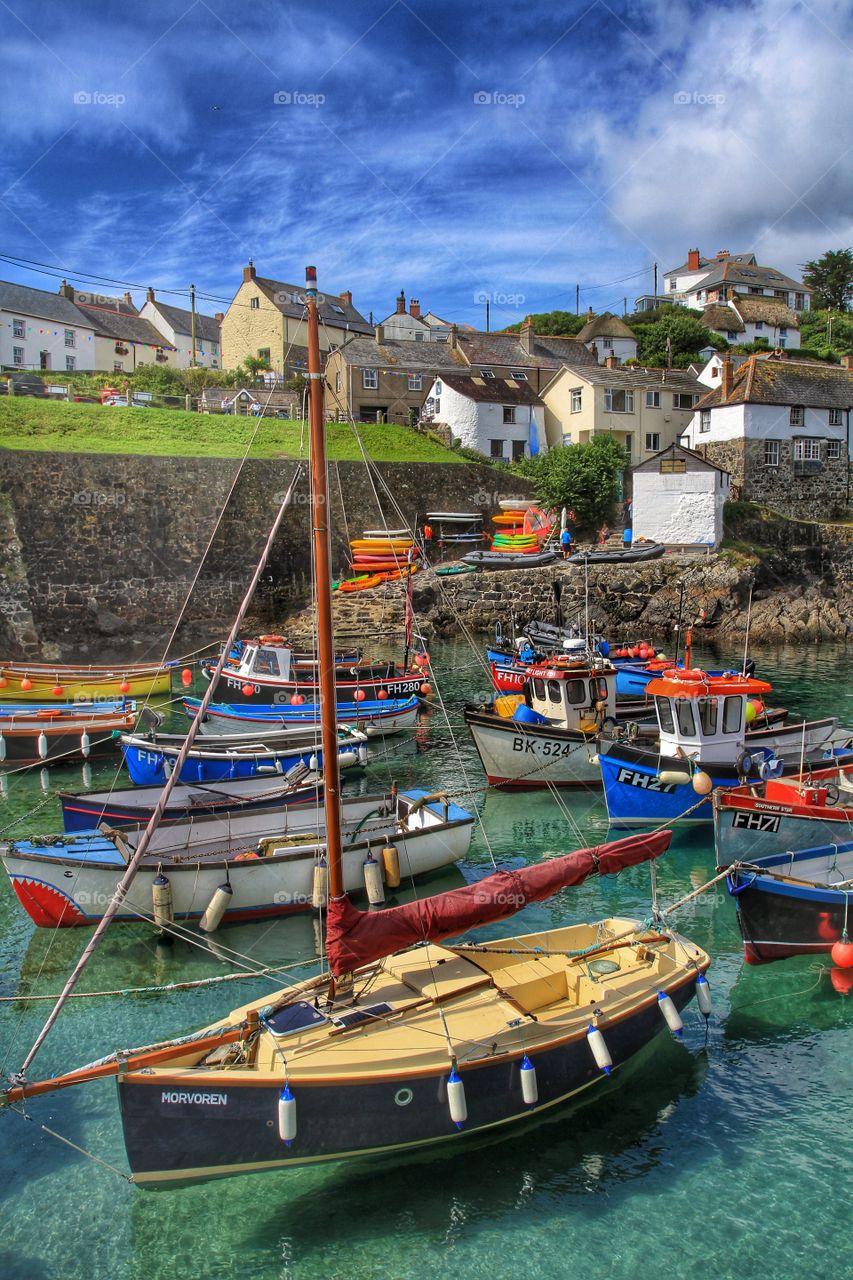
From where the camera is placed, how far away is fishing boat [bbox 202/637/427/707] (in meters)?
24.0

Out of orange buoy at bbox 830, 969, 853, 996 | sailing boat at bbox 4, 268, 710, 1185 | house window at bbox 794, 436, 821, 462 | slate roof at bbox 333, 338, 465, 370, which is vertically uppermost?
slate roof at bbox 333, 338, 465, 370

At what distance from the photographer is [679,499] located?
42.6 m

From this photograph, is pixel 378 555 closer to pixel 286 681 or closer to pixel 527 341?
pixel 286 681

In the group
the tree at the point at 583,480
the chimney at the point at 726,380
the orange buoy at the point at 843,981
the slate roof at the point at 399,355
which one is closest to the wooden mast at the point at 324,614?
the orange buoy at the point at 843,981

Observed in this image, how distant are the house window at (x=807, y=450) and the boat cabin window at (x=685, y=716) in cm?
3476

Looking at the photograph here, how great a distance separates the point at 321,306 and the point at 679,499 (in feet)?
99.3

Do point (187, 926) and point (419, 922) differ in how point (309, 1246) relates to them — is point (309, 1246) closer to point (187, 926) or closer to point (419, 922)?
point (419, 922)

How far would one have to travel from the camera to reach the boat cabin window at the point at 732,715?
54.4 ft

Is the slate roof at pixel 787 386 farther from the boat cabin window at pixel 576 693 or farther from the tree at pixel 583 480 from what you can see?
the boat cabin window at pixel 576 693

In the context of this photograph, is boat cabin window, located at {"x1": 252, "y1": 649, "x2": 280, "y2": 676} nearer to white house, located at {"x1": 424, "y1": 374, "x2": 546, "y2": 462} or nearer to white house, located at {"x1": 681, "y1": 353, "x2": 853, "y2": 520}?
white house, located at {"x1": 424, "y1": 374, "x2": 546, "y2": 462}

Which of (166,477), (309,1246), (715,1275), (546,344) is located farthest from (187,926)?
(546,344)

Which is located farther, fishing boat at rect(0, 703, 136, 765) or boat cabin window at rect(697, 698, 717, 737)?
fishing boat at rect(0, 703, 136, 765)

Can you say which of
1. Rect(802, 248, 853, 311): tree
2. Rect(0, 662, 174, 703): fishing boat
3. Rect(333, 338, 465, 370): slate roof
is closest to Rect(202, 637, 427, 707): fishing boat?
Rect(0, 662, 174, 703): fishing boat

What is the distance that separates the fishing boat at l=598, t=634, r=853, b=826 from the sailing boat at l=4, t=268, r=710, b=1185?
5.89 meters
